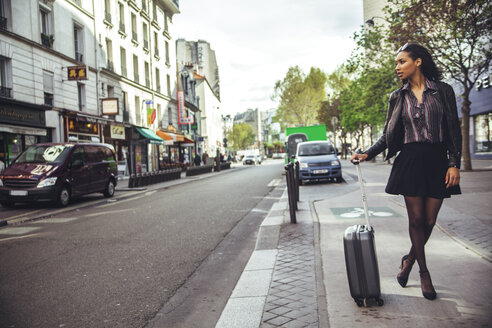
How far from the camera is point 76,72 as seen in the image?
21.0 meters

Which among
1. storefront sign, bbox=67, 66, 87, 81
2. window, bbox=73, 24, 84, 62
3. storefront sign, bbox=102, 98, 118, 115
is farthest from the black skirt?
window, bbox=73, 24, 84, 62

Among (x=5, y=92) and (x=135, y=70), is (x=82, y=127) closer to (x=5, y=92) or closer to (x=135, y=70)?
(x=5, y=92)

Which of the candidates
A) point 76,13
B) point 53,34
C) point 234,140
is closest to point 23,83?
point 53,34

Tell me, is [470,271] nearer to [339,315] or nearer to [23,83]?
[339,315]

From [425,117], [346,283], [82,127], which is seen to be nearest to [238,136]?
[82,127]

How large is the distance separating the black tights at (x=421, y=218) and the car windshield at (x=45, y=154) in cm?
1122

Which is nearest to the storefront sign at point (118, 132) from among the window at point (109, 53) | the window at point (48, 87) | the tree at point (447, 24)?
the window at point (109, 53)

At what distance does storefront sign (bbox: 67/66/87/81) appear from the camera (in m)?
20.9

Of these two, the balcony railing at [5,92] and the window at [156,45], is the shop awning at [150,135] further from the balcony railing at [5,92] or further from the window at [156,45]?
the balcony railing at [5,92]

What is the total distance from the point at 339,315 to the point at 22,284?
322cm

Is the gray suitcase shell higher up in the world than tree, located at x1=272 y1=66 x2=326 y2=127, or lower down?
lower down

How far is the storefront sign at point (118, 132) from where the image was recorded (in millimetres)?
26766

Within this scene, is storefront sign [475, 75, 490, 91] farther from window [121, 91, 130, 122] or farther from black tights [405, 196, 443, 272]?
black tights [405, 196, 443, 272]

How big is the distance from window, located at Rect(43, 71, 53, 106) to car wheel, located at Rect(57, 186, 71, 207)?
948cm
